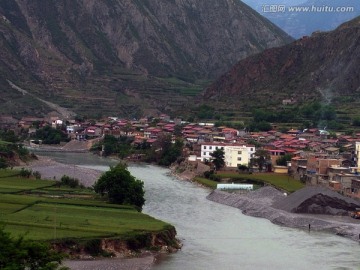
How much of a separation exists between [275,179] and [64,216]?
2856 cm

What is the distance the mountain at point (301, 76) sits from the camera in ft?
380

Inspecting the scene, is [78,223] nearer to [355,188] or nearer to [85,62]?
[355,188]

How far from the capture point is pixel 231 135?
303 feet

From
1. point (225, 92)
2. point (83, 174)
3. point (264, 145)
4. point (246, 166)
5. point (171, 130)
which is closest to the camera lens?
point (83, 174)

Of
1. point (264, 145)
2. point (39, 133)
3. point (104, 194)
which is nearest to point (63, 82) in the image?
point (39, 133)

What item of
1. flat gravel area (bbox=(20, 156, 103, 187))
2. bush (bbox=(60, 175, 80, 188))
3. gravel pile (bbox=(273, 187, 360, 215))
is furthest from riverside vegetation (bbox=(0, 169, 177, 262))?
flat gravel area (bbox=(20, 156, 103, 187))

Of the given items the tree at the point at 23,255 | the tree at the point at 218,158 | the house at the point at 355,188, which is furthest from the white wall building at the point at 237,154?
the tree at the point at 23,255

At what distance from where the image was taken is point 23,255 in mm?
22484

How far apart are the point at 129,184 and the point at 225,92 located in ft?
289

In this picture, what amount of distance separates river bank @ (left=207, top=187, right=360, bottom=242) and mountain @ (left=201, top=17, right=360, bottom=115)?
4887cm

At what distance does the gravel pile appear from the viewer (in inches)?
2050

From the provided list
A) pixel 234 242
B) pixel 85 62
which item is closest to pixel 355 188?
pixel 234 242

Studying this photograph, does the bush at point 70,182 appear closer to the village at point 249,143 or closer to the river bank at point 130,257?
the river bank at point 130,257

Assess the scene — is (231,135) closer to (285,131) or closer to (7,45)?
(285,131)
